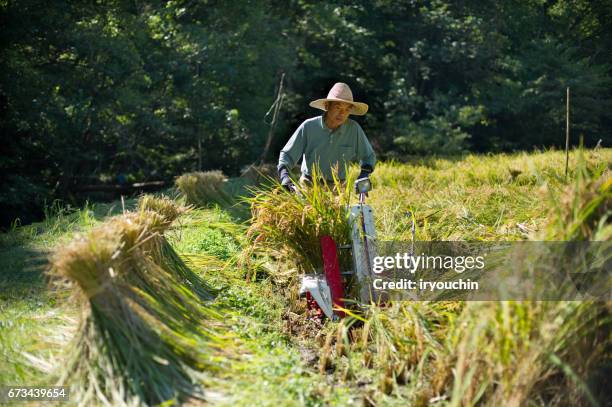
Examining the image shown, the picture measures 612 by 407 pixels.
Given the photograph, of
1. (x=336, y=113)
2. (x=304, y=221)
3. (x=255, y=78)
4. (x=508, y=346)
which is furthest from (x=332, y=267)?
(x=255, y=78)

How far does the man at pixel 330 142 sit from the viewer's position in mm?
5516

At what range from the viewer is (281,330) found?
14.5ft

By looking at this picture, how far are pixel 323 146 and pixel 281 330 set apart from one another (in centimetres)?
168

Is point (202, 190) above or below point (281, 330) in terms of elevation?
above

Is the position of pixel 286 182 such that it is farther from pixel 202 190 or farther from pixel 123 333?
pixel 202 190

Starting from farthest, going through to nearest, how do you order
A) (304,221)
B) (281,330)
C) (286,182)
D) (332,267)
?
(286,182), (304,221), (332,267), (281,330)

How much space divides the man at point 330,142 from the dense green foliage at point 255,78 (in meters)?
6.85

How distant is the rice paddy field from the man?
575 mm

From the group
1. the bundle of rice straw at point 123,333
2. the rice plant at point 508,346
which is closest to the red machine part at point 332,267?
the rice plant at point 508,346

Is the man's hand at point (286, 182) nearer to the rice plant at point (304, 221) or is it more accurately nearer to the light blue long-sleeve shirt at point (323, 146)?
the rice plant at point (304, 221)

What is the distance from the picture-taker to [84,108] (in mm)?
12742

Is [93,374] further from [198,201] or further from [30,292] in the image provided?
[198,201]

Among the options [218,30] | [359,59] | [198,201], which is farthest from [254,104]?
[198,201]

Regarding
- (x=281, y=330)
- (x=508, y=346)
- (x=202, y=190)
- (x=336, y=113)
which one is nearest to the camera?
(x=508, y=346)
